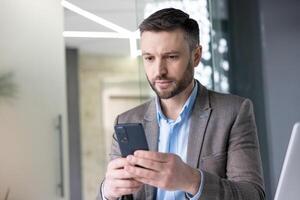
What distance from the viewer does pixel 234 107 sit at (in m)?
1.15

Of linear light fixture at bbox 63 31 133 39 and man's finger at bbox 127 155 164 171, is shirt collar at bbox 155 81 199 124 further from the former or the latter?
linear light fixture at bbox 63 31 133 39

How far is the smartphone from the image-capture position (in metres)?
0.98

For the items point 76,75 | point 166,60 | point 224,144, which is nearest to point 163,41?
point 166,60

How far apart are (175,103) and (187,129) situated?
7cm

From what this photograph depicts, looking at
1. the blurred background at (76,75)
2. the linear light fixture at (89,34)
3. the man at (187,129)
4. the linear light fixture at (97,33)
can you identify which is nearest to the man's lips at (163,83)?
the man at (187,129)

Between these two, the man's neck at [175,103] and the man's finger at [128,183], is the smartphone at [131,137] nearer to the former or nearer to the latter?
the man's finger at [128,183]

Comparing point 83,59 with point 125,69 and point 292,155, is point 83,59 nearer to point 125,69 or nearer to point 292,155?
point 125,69

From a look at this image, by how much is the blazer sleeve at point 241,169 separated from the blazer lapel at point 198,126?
0.07 meters

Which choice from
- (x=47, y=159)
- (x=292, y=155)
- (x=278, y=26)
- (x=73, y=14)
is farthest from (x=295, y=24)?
(x=292, y=155)

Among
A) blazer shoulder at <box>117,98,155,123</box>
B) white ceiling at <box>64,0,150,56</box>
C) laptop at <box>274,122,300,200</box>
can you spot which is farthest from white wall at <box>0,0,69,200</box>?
laptop at <box>274,122,300,200</box>

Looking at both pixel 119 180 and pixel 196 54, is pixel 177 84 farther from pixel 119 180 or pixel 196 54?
pixel 119 180

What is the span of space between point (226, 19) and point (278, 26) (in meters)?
0.45

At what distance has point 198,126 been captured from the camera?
3.79ft

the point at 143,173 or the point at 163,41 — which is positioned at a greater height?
the point at 163,41
